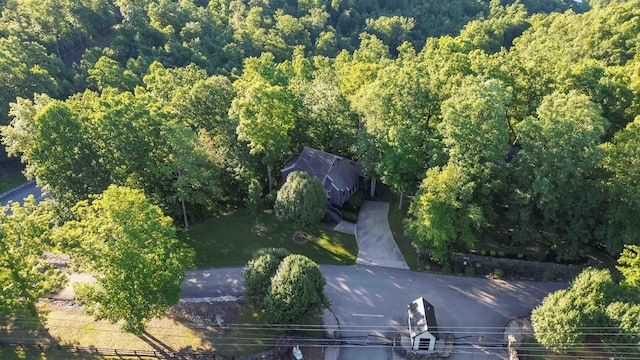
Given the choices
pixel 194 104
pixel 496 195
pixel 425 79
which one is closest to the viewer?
pixel 496 195

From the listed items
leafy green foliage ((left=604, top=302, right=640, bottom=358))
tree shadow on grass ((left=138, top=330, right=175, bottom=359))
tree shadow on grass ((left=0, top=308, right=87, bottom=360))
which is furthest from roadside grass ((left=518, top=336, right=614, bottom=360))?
tree shadow on grass ((left=0, top=308, right=87, bottom=360))

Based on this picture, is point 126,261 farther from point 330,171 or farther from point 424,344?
point 330,171

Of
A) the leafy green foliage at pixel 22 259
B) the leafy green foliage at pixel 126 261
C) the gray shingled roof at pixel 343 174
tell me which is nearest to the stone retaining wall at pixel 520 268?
the gray shingled roof at pixel 343 174

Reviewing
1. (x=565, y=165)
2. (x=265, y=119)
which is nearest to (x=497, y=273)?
(x=565, y=165)

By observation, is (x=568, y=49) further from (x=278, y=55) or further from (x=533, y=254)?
(x=278, y=55)

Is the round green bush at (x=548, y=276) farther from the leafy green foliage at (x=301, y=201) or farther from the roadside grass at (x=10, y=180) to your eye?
the roadside grass at (x=10, y=180)

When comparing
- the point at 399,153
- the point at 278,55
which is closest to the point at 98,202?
the point at 399,153
